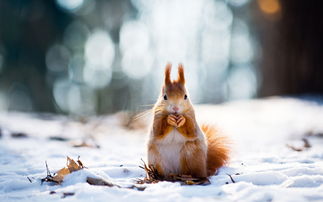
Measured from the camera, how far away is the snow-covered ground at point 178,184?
6.07 ft

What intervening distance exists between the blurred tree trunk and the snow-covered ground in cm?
167

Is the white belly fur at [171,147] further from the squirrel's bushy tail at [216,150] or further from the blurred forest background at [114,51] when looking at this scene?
the blurred forest background at [114,51]

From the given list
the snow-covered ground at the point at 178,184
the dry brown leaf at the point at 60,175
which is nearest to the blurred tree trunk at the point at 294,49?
the snow-covered ground at the point at 178,184

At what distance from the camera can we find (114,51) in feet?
51.8

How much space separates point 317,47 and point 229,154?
17.9 feet

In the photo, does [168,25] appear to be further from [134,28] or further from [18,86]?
[18,86]

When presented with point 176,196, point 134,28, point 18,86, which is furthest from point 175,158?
point 18,86

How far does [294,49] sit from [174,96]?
6087 mm

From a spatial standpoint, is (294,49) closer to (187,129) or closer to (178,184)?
(187,129)

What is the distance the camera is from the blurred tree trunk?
7.17 metres

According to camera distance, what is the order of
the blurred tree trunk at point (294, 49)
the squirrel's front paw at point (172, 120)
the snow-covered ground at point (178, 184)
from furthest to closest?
the blurred tree trunk at point (294, 49) → the squirrel's front paw at point (172, 120) → the snow-covered ground at point (178, 184)

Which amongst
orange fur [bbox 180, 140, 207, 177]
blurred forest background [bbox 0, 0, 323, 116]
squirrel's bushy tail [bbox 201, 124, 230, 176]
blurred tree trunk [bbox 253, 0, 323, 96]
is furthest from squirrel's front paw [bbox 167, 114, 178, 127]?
blurred forest background [bbox 0, 0, 323, 116]

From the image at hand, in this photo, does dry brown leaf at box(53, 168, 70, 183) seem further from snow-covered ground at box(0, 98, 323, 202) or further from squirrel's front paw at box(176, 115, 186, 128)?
squirrel's front paw at box(176, 115, 186, 128)

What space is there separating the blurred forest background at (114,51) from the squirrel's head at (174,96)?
453 inches
